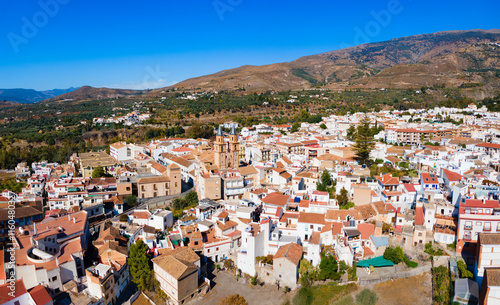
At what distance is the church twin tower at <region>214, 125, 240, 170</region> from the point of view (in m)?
26.1

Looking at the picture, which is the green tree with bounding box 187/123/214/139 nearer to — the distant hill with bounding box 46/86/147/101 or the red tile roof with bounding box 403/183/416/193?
the red tile roof with bounding box 403/183/416/193

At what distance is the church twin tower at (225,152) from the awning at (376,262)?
1422 cm

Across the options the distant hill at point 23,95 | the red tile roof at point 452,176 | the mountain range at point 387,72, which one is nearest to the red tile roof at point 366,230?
the red tile roof at point 452,176

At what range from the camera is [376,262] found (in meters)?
14.6

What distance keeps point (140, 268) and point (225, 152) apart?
13.4m

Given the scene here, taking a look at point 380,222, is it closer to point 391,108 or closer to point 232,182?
point 232,182

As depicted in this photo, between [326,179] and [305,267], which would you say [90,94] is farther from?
[305,267]

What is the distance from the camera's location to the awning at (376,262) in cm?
1443

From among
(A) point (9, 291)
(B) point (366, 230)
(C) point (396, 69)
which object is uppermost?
(C) point (396, 69)

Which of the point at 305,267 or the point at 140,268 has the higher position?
the point at 140,268

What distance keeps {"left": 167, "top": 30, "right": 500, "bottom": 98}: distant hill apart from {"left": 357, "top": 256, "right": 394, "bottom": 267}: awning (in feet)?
194

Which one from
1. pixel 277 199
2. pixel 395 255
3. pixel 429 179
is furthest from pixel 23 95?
pixel 395 255

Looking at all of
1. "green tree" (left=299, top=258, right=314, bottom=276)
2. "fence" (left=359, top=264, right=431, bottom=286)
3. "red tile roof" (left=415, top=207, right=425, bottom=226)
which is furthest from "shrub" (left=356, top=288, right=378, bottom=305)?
"red tile roof" (left=415, top=207, right=425, bottom=226)

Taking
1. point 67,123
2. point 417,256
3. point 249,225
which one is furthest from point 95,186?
point 67,123
